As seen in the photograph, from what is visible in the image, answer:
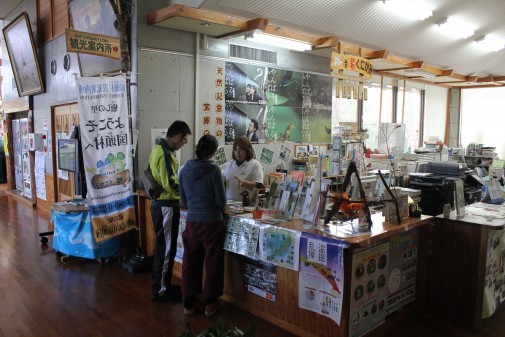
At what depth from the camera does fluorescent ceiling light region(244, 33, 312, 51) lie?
187 inches

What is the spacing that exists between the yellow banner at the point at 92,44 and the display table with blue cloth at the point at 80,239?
5.67 ft

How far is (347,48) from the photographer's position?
598 cm

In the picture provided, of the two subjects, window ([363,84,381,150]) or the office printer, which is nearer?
the office printer

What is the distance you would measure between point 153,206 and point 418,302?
2.46m

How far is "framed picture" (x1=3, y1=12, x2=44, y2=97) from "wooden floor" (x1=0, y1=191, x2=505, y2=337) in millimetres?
3717

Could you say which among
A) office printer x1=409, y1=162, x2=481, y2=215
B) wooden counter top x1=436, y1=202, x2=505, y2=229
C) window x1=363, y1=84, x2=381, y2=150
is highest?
window x1=363, y1=84, x2=381, y2=150

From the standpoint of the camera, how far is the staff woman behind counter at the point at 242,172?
3951 millimetres

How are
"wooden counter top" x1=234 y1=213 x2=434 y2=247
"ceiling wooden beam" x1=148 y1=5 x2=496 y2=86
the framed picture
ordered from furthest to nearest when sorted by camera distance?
1. the framed picture
2. "ceiling wooden beam" x1=148 y1=5 x2=496 y2=86
3. "wooden counter top" x1=234 y1=213 x2=434 y2=247

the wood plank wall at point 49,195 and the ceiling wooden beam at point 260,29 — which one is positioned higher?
the ceiling wooden beam at point 260,29

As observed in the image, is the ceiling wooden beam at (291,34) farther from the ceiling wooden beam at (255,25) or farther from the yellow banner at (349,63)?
the yellow banner at (349,63)

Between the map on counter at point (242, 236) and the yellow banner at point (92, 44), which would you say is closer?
the map on counter at point (242, 236)

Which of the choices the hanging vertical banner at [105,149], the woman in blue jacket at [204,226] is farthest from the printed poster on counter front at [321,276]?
the hanging vertical banner at [105,149]

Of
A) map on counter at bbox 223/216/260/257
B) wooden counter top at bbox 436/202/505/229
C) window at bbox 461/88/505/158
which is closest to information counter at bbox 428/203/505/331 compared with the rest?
wooden counter top at bbox 436/202/505/229

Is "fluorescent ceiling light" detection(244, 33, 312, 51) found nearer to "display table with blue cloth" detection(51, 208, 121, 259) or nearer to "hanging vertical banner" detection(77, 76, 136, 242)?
"hanging vertical banner" detection(77, 76, 136, 242)
